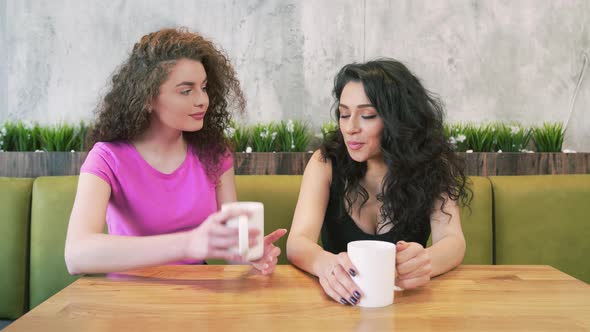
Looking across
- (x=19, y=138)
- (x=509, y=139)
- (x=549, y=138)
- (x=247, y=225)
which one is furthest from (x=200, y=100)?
(x=549, y=138)

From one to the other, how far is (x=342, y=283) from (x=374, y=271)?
0.07 metres

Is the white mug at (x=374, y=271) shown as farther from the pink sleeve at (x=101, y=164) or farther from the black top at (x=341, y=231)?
the pink sleeve at (x=101, y=164)

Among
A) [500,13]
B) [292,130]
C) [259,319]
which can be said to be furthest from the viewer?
[500,13]

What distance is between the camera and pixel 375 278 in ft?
3.05

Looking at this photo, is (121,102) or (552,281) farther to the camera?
(121,102)

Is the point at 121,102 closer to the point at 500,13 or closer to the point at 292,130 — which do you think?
the point at 292,130

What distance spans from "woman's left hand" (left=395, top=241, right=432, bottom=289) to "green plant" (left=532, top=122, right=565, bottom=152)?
5.46 ft

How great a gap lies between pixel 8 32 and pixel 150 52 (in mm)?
1638

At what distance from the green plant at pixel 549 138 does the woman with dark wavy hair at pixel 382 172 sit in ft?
3.19

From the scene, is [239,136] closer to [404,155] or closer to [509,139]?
[404,155]

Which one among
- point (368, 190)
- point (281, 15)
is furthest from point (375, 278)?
point (281, 15)

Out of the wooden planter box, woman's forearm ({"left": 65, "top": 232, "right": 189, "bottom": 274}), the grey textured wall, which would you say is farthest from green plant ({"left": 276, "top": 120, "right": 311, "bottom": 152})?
woman's forearm ({"left": 65, "top": 232, "right": 189, "bottom": 274})

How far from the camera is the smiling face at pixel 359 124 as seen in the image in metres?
1.48

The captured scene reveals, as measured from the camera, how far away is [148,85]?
4.80ft
